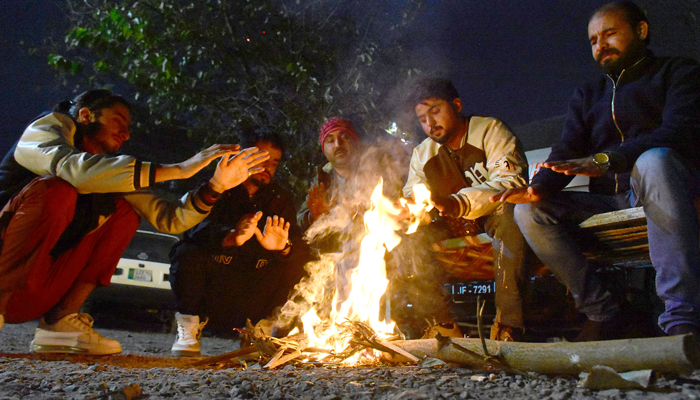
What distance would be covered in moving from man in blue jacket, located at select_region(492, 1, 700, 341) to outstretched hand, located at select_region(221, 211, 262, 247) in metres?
2.11

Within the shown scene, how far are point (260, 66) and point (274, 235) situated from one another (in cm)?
562

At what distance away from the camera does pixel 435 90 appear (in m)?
4.00

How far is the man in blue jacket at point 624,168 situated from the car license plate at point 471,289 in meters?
1.47

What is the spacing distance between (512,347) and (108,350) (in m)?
2.87

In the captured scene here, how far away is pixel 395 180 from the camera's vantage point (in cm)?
486

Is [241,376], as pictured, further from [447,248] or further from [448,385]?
[447,248]

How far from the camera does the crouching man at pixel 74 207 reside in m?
3.02

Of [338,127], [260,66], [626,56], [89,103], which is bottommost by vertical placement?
[89,103]

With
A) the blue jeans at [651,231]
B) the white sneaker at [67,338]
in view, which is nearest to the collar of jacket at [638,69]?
the blue jeans at [651,231]

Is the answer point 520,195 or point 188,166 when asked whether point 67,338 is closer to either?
point 188,166

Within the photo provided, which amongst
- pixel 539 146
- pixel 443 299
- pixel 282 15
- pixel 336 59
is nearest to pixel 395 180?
pixel 443 299

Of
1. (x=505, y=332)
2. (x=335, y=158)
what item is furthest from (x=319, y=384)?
(x=335, y=158)

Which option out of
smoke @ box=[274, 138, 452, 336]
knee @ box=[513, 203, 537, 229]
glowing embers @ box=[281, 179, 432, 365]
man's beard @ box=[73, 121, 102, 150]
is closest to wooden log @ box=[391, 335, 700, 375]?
glowing embers @ box=[281, 179, 432, 365]

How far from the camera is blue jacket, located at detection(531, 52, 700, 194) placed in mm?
2602
